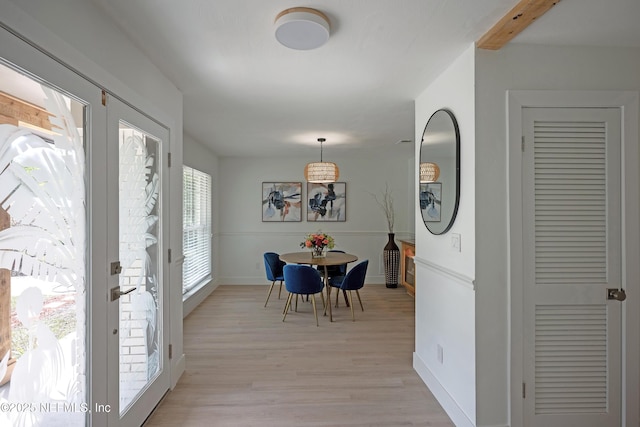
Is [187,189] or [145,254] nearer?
[145,254]

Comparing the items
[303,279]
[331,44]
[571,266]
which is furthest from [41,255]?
[303,279]

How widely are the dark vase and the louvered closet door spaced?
3.87 metres

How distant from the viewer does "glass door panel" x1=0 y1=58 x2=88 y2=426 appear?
1135mm

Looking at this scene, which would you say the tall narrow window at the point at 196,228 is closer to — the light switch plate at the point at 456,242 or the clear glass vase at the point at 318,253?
the clear glass vase at the point at 318,253

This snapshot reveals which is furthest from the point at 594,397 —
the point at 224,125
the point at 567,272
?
the point at 224,125

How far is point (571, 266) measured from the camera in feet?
6.17

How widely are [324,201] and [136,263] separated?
4.32 meters

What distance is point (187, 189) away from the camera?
452 centimetres

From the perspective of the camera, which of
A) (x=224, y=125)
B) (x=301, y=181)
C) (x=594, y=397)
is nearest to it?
(x=594, y=397)

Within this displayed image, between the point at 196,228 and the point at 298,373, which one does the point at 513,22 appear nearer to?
the point at 298,373

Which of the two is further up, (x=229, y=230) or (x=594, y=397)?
(x=229, y=230)

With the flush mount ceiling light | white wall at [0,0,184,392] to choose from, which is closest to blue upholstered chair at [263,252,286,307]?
white wall at [0,0,184,392]

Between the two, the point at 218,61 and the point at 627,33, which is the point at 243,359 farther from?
the point at 627,33

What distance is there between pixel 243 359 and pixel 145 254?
1.47 m
